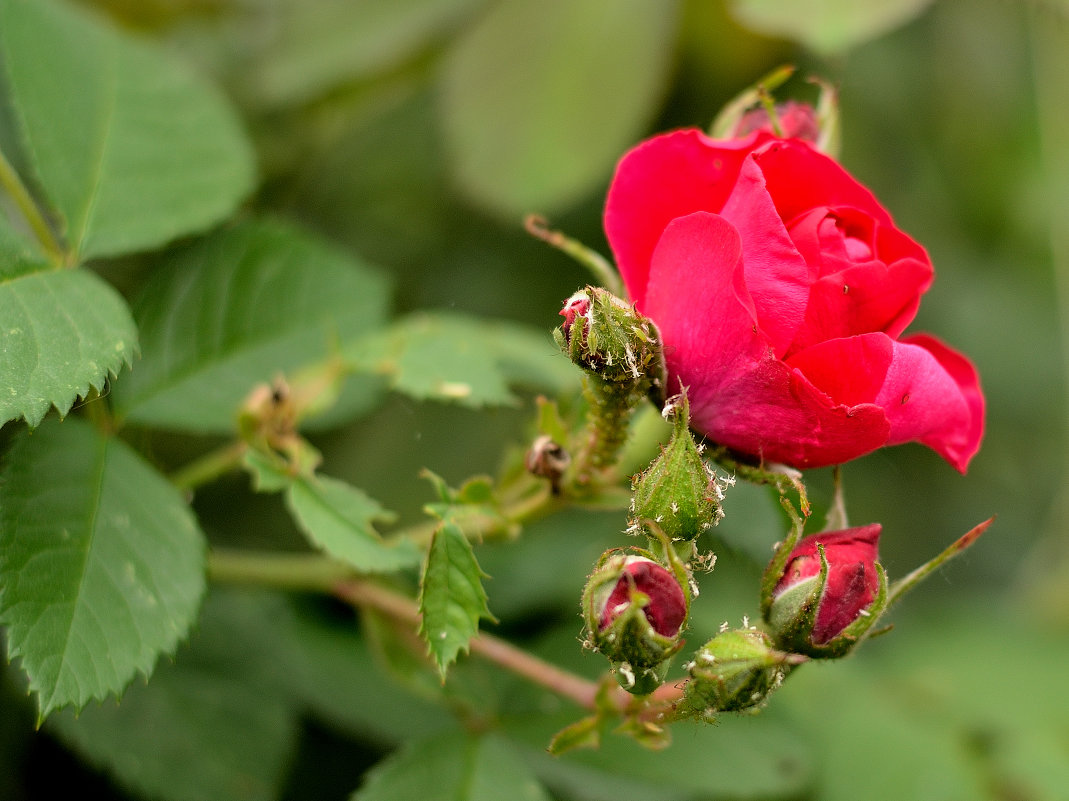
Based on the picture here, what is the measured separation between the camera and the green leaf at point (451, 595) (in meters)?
0.80

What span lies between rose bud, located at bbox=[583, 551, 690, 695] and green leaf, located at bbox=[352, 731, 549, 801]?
43 centimetres

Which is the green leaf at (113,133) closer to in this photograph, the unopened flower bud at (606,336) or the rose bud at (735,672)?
the unopened flower bud at (606,336)

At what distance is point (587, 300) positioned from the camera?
0.78 meters

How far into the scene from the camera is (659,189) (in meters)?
0.89

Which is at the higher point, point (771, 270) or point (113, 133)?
point (771, 270)

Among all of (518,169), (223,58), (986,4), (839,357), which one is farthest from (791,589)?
(986,4)

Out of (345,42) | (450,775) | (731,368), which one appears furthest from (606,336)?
(345,42)

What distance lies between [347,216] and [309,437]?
0.48m

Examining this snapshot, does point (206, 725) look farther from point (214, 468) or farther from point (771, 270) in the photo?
point (771, 270)

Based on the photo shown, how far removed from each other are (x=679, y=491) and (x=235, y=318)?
0.78 m

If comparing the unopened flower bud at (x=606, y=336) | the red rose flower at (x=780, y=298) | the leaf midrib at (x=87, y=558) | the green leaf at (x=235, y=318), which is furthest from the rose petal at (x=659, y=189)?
the leaf midrib at (x=87, y=558)

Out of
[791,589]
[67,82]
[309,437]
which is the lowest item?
[309,437]

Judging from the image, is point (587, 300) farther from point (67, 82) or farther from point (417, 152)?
point (417, 152)

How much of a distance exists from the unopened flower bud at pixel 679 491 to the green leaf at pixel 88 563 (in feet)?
1.57
